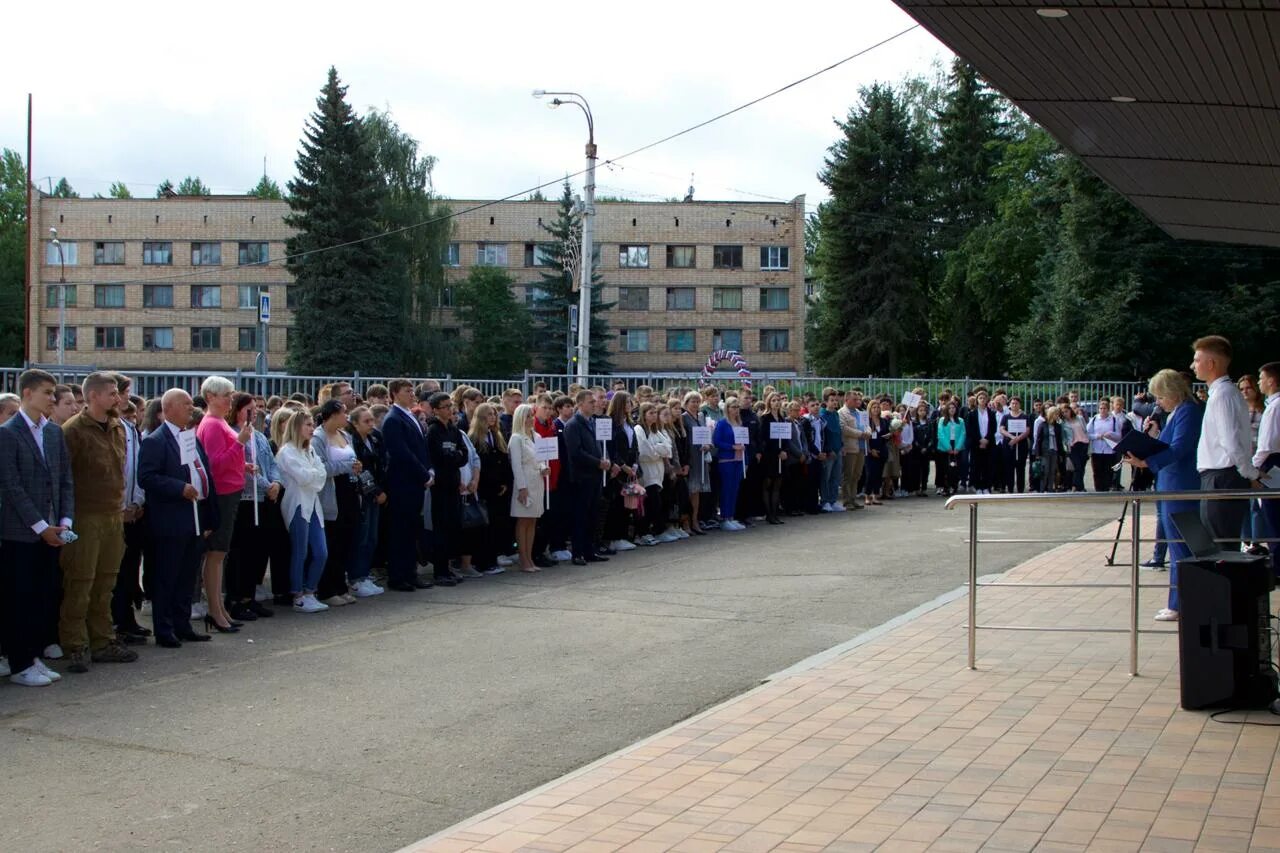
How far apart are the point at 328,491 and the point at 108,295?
265ft

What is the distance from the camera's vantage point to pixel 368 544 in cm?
1354

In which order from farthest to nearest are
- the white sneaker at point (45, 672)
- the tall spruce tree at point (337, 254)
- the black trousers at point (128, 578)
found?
the tall spruce tree at point (337, 254) < the black trousers at point (128, 578) < the white sneaker at point (45, 672)

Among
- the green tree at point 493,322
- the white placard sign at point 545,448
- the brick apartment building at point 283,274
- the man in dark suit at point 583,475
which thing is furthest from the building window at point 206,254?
the white placard sign at point 545,448

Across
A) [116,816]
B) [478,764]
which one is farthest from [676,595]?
[116,816]

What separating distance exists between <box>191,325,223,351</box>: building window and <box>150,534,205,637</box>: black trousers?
259 ft

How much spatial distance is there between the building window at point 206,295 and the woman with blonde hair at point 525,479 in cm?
7455

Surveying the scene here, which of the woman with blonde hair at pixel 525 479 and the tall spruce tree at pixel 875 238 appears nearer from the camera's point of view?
the woman with blonde hair at pixel 525 479

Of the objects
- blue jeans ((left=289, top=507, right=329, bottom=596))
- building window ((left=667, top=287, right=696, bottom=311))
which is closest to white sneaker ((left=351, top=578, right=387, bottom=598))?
blue jeans ((left=289, top=507, right=329, bottom=596))

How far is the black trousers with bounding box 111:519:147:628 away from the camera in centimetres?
1073

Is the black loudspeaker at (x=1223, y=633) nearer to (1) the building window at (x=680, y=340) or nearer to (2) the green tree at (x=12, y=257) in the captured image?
(1) the building window at (x=680, y=340)

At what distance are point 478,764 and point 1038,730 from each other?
3.04 meters

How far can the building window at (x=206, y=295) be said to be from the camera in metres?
85.1

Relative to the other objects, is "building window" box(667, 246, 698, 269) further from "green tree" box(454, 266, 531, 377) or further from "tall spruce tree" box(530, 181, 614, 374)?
"green tree" box(454, 266, 531, 377)

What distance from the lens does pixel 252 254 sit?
277ft
